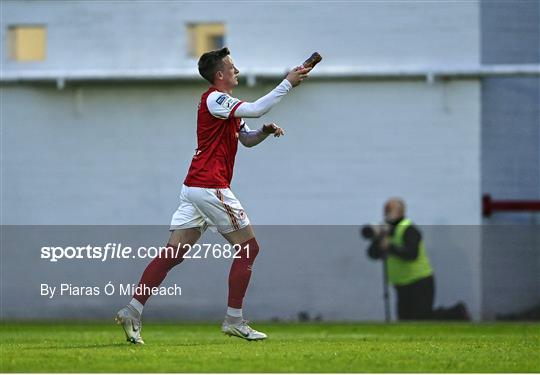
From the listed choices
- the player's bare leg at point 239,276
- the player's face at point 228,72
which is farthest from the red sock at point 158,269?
the player's face at point 228,72

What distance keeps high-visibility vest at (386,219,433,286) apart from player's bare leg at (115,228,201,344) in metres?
10.2

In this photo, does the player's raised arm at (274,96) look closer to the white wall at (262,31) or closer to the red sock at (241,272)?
the red sock at (241,272)

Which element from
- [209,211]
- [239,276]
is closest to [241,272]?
[239,276]

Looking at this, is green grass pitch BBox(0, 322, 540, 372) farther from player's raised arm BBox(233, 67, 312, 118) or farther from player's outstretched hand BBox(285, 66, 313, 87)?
player's outstretched hand BBox(285, 66, 313, 87)

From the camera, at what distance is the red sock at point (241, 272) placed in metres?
11.1

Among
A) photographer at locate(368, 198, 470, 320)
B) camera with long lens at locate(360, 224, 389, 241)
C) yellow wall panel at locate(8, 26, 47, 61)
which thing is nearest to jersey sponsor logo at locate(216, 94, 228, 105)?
photographer at locate(368, 198, 470, 320)

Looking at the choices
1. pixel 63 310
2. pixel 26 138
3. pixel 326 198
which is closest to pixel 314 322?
pixel 326 198

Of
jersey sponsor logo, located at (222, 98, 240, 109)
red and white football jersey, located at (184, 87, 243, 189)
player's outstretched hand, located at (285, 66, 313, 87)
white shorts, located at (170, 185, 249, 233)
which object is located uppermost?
player's outstretched hand, located at (285, 66, 313, 87)

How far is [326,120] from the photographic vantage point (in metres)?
23.1

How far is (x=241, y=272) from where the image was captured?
438 inches

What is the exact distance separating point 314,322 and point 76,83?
540 centimetres

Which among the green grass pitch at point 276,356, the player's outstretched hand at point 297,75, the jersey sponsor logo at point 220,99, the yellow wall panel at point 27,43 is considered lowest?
the green grass pitch at point 276,356

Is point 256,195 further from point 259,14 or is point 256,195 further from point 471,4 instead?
point 471,4

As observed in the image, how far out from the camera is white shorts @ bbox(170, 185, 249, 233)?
36.2 ft
